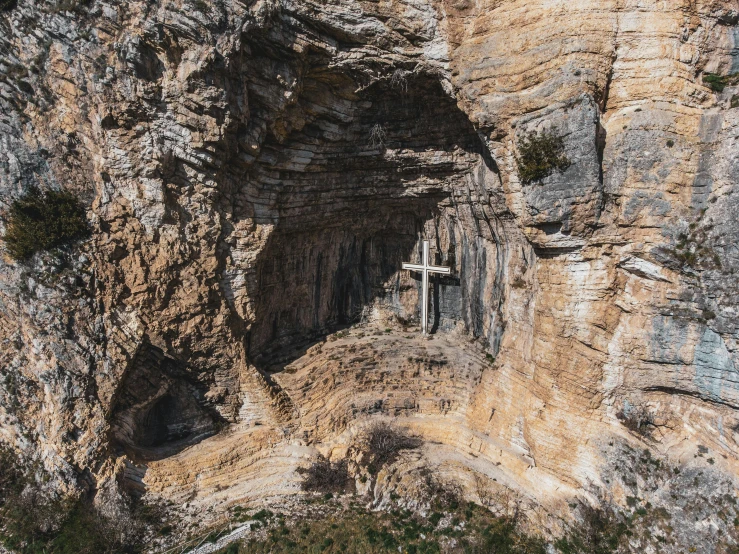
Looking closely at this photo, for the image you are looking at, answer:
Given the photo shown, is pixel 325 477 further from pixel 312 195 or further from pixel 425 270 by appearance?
pixel 312 195

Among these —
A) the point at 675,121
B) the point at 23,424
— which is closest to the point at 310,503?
the point at 23,424

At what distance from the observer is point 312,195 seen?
49.2ft

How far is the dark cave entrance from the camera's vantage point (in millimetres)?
13578

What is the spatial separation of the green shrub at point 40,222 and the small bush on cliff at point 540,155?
12151mm

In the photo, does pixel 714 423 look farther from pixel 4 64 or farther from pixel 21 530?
pixel 4 64

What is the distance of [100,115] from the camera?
10742 mm

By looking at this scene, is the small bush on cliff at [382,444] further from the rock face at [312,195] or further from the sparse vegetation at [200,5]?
the sparse vegetation at [200,5]

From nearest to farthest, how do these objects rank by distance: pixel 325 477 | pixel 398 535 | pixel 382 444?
pixel 398 535 → pixel 325 477 → pixel 382 444

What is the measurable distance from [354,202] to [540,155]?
24.8 ft

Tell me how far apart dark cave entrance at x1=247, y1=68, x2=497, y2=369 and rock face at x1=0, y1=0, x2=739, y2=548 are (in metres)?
0.11

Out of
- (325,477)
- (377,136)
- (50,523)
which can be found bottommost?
(325,477)

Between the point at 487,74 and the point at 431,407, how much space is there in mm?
11592

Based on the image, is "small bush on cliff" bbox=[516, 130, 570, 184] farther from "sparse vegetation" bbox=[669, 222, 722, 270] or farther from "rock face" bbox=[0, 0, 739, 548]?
"sparse vegetation" bbox=[669, 222, 722, 270]

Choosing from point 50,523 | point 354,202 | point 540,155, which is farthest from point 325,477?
point 540,155
